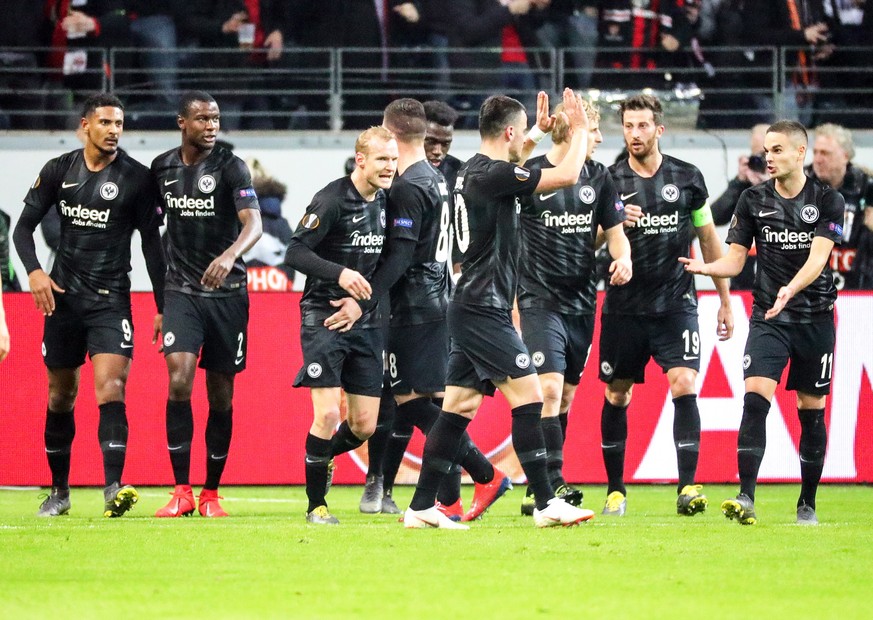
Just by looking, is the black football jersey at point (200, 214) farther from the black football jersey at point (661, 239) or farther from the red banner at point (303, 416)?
the red banner at point (303, 416)

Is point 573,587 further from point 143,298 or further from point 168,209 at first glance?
point 143,298

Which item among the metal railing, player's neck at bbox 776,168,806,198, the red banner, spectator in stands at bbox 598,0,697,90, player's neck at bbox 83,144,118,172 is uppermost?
spectator in stands at bbox 598,0,697,90

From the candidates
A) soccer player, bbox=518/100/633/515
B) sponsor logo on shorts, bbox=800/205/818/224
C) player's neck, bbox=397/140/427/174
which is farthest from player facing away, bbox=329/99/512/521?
sponsor logo on shorts, bbox=800/205/818/224

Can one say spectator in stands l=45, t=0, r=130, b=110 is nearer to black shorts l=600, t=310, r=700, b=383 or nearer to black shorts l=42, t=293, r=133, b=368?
black shorts l=42, t=293, r=133, b=368

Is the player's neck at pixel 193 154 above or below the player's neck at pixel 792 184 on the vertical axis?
above

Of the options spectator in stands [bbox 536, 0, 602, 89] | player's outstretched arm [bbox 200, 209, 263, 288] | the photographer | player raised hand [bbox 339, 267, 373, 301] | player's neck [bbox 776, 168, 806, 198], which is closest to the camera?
player raised hand [bbox 339, 267, 373, 301]

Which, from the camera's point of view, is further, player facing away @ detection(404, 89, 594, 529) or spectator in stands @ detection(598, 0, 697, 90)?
spectator in stands @ detection(598, 0, 697, 90)

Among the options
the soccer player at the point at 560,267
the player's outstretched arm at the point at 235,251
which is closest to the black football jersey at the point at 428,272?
the soccer player at the point at 560,267

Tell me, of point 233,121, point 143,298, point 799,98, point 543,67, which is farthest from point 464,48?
point 143,298

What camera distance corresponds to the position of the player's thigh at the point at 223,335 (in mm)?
8828

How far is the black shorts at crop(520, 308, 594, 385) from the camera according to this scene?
8648 mm

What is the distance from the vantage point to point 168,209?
888 centimetres

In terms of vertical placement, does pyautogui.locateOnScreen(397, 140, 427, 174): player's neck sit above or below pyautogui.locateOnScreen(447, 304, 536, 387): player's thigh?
above

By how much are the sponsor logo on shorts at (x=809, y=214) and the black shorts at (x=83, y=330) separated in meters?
4.03
